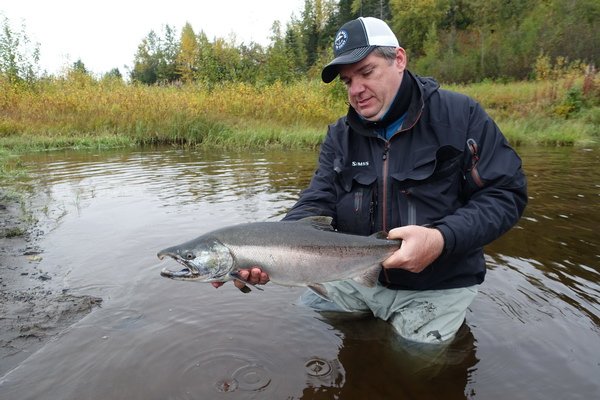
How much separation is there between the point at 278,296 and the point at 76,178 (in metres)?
7.33

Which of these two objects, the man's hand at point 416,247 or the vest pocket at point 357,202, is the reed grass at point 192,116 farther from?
the man's hand at point 416,247

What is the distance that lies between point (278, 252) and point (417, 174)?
107 cm

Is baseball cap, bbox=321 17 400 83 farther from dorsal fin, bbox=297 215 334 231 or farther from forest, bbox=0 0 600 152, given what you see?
forest, bbox=0 0 600 152

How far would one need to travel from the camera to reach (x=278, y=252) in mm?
2701

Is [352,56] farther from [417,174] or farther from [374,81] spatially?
[417,174]

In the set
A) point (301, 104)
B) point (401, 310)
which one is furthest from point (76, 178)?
point (301, 104)

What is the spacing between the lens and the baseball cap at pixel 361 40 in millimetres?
2951

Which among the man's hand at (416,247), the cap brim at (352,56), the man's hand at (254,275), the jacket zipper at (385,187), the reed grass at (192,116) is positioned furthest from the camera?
the reed grass at (192,116)

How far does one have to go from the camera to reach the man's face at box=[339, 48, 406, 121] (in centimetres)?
302

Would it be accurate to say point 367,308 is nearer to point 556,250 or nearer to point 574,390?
point 574,390

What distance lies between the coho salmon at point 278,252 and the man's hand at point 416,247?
0.08 metres

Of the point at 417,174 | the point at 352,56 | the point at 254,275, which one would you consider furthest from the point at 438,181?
the point at 254,275

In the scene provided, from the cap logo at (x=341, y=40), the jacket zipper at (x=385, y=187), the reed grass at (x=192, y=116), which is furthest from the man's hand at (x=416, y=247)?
the reed grass at (x=192, y=116)

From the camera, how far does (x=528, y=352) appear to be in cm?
317
